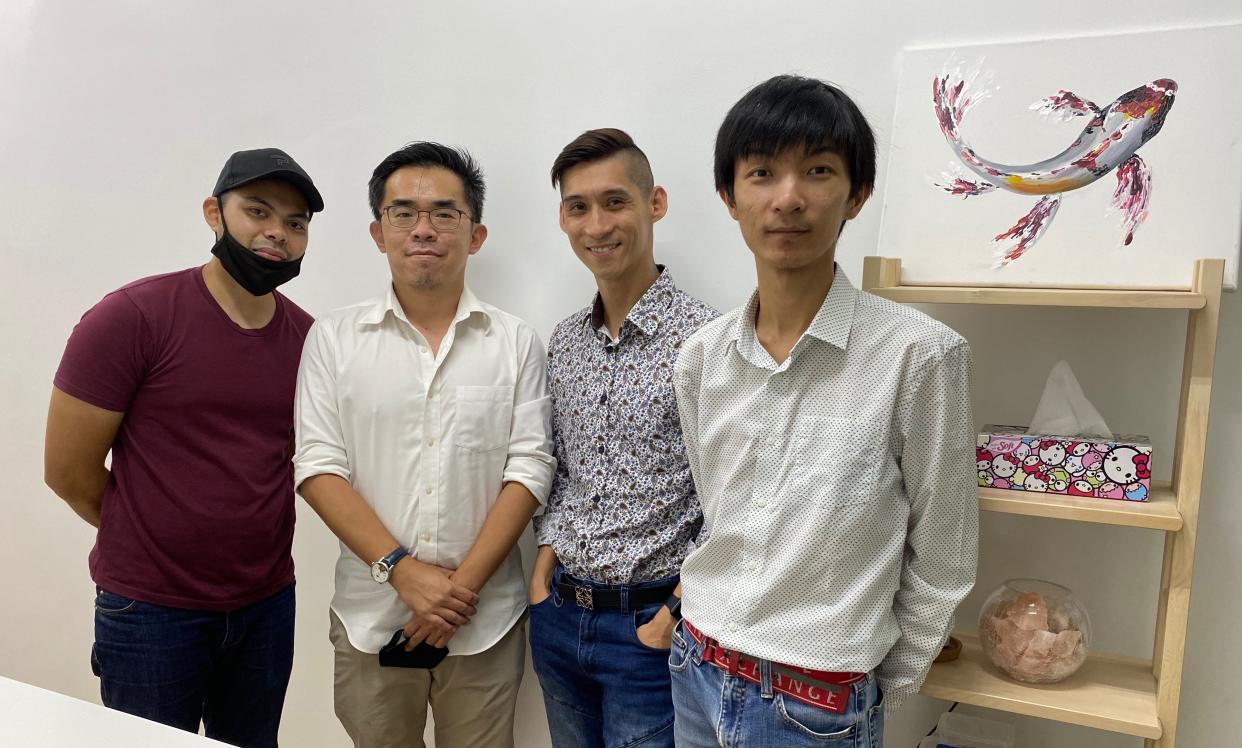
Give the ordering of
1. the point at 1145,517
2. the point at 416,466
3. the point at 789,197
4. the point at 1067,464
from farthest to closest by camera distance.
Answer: the point at 416,466 → the point at 1067,464 → the point at 1145,517 → the point at 789,197

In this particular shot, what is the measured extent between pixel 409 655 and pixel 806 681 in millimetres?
908

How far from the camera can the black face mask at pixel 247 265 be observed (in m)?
1.81

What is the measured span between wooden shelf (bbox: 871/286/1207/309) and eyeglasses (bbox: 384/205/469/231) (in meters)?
0.91

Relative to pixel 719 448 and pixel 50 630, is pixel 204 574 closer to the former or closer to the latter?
pixel 719 448

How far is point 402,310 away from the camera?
1850 mm

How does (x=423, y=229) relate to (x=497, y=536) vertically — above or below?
above

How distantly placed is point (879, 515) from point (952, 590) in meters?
0.16

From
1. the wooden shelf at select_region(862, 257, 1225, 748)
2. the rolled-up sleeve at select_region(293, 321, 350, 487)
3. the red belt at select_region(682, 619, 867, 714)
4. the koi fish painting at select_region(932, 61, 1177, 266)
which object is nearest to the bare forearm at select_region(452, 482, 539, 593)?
the rolled-up sleeve at select_region(293, 321, 350, 487)

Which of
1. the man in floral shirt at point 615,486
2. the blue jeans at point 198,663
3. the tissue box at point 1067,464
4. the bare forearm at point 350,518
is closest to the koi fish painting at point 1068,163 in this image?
the tissue box at point 1067,464

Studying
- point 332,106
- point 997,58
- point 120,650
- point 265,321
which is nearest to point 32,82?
point 332,106

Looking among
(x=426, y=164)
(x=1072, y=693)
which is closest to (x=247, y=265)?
(x=426, y=164)

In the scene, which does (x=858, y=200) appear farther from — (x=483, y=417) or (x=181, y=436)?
(x=181, y=436)

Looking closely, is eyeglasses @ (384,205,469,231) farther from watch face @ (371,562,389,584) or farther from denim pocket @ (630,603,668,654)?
denim pocket @ (630,603,668,654)

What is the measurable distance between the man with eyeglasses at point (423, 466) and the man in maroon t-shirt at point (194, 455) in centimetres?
14
